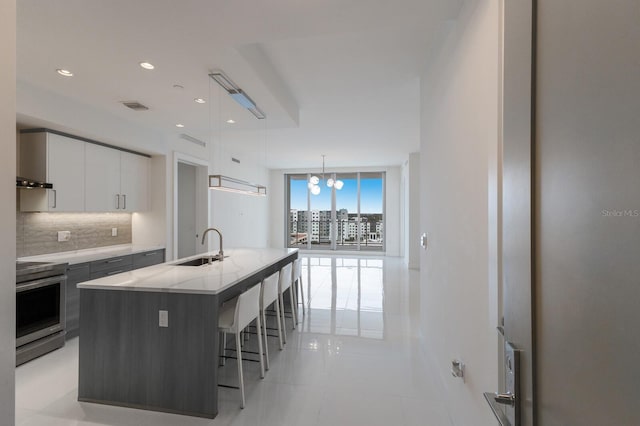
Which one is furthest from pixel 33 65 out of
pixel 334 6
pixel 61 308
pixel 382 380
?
pixel 382 380

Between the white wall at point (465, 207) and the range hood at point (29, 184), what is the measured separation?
424 centimetres

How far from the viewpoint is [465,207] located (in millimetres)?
1926

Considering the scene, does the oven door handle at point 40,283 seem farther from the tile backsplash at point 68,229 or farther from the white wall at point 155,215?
the white wall at point 155,215

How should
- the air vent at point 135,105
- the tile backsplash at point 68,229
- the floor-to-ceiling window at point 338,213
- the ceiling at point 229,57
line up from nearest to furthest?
1. the ceiling at point 229,57
2. the tile backsplash at point 68,229
3. the air vent at point 135,105
4. the floor-to-ceiling window at point 338,213

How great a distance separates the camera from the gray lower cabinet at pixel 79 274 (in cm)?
353

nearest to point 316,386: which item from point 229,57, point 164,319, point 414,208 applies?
point 164,319

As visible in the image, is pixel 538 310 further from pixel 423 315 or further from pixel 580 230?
pixel 423 315

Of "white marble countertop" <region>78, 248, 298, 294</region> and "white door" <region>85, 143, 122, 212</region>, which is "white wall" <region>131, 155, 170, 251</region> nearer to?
"white door" <region>85, 143, 122, 212</region>

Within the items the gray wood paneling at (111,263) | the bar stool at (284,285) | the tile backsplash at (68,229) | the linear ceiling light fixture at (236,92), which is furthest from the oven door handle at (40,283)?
the linear ceiling light fixture at (236,92)

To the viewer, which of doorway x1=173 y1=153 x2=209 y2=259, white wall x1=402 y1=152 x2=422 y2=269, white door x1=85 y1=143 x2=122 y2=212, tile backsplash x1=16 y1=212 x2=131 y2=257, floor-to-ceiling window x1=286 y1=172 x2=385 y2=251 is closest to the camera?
tile backsplash x1=16 y1=212 x2=131 y2=257

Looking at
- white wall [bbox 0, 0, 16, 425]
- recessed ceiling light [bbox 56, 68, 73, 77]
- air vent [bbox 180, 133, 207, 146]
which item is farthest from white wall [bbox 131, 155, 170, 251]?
white wall [bbox 0, 0, 16, 425]

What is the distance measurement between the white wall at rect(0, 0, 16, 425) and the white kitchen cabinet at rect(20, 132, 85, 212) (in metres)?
3.52

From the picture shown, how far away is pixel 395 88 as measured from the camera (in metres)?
3.83

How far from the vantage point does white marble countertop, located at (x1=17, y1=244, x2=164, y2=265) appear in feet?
11.8
